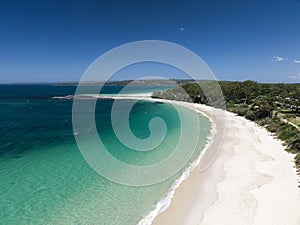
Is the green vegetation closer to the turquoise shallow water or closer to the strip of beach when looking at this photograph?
the strip of beach

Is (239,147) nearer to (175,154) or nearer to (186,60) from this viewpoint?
(175,154)

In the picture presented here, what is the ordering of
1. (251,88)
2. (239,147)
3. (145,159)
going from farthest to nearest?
(251,88)
(239,147)
(145,159)

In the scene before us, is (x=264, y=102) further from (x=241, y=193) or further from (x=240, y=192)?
(x=241, y=193)

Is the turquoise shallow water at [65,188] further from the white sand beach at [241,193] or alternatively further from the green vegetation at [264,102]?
the green vegetation at [264,102]

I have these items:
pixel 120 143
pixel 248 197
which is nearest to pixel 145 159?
pixel 120 143

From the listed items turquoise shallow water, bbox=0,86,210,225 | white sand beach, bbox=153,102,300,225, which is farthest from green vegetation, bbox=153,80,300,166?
turquoise shallow water, bbox=0,86,210,225

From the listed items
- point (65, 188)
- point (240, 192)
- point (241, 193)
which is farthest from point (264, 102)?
point (65, 188)

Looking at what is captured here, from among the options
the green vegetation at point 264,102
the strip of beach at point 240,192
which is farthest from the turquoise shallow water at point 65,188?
the green vegetation at point 264,102
